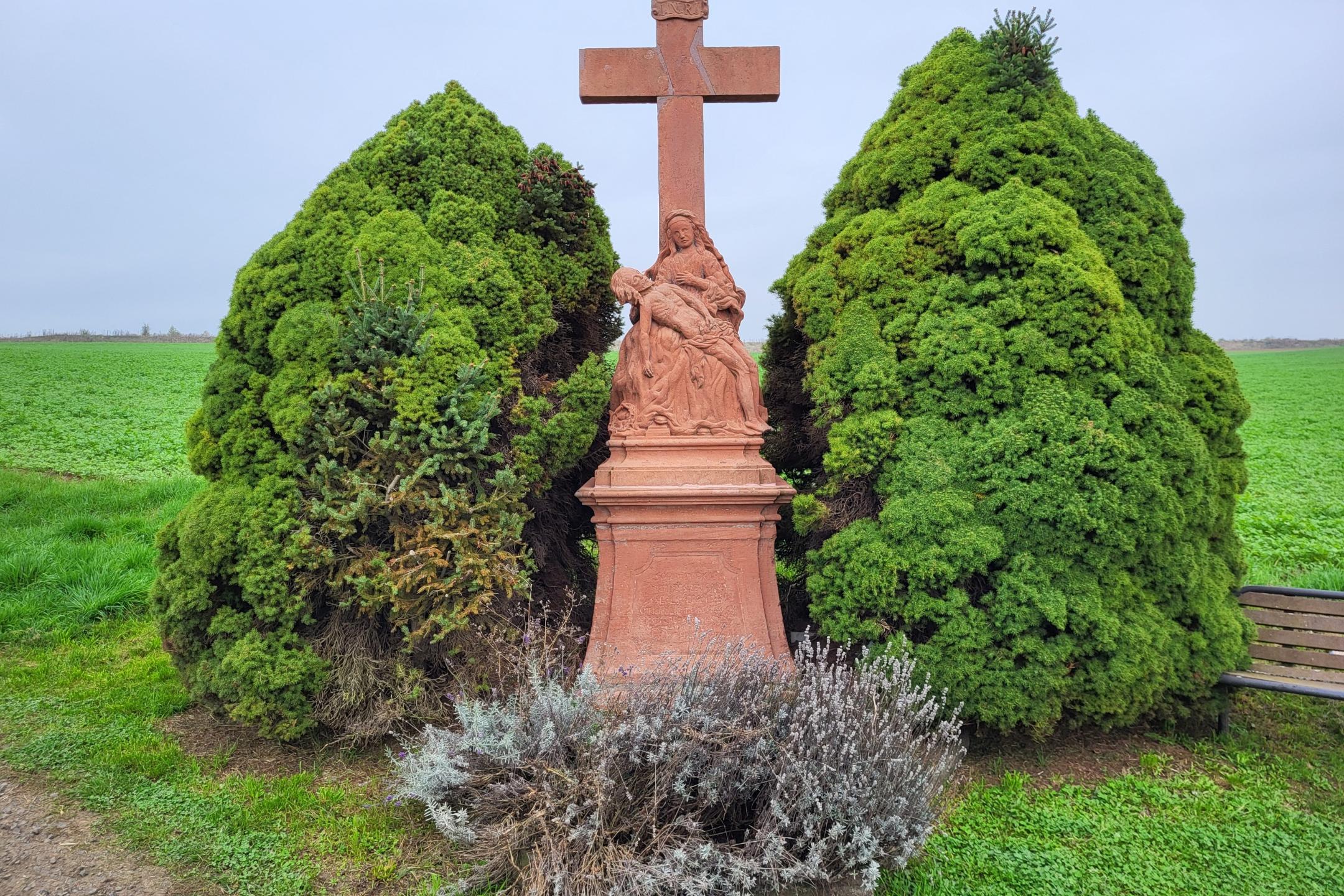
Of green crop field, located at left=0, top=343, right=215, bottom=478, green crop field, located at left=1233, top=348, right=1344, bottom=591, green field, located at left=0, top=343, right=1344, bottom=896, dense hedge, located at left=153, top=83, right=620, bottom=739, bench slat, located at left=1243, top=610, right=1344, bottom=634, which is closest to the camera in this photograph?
green field, located at left=0, top=343, right=1344, bottom=896

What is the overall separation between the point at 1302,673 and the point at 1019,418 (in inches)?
81.6

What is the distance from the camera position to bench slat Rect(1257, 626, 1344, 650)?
174 inches

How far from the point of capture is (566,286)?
553 cm

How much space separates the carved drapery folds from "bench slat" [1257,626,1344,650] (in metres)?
3.08

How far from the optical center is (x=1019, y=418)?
14.1 ft

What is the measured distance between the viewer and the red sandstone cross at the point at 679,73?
5336 millimetres

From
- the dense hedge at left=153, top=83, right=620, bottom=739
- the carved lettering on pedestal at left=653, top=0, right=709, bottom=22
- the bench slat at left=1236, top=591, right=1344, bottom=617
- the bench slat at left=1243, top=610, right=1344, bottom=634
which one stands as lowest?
the bench slat at left=1243, top=610, right=1344, bottom=634

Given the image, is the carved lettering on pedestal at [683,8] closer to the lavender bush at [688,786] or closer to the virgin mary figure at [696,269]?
the virgin mary figure at [696,269]

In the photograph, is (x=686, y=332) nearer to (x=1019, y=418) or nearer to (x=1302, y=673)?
(x=1019, y=418)

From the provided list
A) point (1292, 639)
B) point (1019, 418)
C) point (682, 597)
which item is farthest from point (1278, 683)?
point (682, 597)

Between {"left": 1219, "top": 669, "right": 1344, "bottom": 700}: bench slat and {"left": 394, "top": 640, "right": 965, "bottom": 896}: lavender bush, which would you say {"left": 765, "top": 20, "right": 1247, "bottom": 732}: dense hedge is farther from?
{"left": 394, "top": 640, "right": 965, "bottom": 896}: lavender bush

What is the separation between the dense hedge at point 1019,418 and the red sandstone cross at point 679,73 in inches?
41.1

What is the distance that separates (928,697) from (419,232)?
3.91 metres

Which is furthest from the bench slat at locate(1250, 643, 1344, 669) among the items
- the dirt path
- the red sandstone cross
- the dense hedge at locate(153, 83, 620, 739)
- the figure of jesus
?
the dirt path
